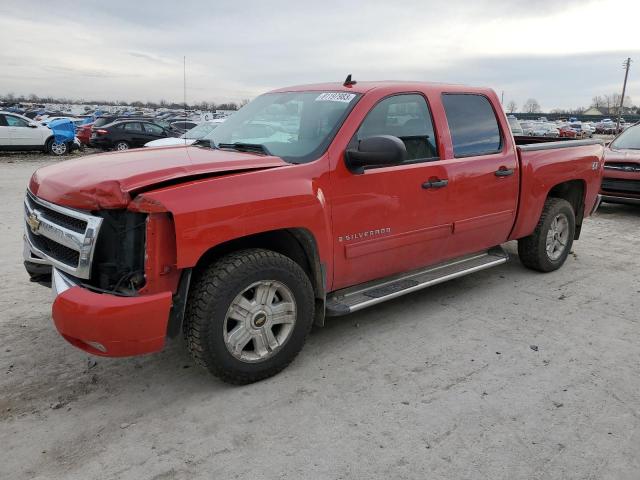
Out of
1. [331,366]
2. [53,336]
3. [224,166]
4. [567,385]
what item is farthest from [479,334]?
[53,336]

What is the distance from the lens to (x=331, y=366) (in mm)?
3662

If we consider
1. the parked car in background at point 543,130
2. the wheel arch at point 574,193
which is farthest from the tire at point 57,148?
the parked car in background at point 543,130

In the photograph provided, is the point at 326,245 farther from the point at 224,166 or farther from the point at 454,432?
the point at 454,432

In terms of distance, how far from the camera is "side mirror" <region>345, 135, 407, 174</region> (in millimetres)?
3461

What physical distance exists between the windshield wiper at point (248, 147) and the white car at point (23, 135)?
18.7 metres

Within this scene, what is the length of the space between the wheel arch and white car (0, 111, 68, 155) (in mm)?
19496

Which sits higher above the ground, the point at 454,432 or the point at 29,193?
the point at 29,193

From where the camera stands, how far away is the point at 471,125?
15.4 ft

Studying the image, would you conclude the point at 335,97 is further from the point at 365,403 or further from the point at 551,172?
the point at 551,172

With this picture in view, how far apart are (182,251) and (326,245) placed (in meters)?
1.06

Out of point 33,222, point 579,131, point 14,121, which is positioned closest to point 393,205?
point 33,222

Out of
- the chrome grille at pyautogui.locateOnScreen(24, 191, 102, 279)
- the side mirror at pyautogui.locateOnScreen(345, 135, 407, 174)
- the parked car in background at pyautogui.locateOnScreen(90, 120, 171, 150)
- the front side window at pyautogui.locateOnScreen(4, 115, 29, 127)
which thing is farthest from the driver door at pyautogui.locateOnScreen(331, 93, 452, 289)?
the front side window at pyautogui.locateOnScreen(4, 115, 29, 127)

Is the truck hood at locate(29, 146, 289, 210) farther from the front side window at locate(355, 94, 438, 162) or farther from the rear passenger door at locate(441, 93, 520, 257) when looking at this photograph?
the rear passenger door at locate(441, 93, 520, 257)

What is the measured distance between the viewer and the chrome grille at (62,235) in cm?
294
